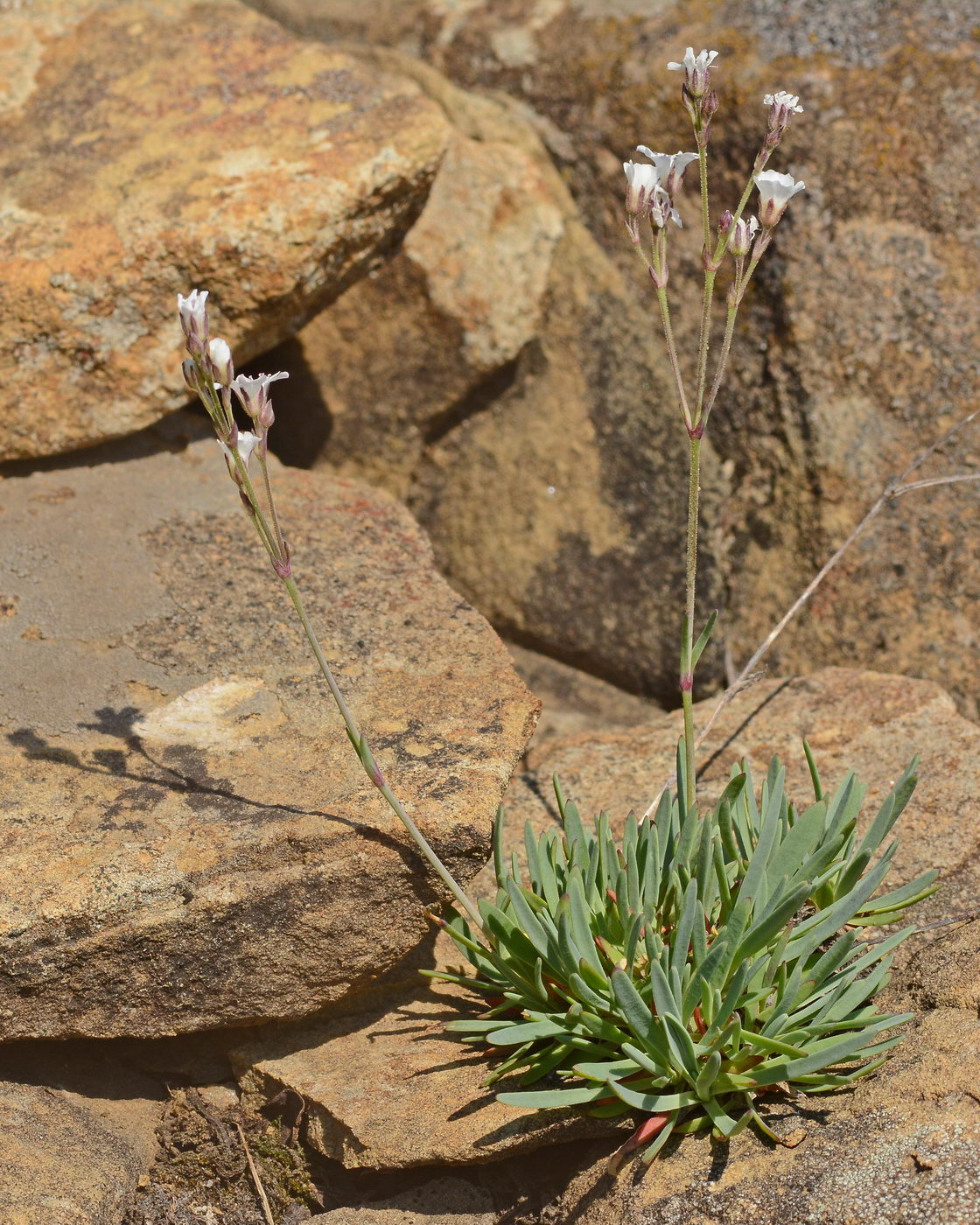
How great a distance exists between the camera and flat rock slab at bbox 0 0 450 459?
11.5 feet

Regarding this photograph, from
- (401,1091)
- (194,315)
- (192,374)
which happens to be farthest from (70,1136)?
(194,315)

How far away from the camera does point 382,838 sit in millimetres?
2559

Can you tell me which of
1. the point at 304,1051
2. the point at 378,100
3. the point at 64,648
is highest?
the point at 378,100

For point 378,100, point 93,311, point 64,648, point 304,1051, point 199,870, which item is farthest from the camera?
point 378,100

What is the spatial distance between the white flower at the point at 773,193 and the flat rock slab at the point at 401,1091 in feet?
5.66

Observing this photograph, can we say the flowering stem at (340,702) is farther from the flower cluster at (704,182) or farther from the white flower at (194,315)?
the flower cluster at (704,182)

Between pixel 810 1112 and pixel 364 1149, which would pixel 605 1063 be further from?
pixel 364 1149

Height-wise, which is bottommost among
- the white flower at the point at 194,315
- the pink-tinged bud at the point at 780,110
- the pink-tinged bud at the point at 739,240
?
the pink-tinged bud at the point at 739,240

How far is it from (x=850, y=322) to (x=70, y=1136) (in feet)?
10.3

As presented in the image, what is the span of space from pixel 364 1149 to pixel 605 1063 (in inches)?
22.8

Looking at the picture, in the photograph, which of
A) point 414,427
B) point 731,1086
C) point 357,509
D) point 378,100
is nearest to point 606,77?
point 378,100

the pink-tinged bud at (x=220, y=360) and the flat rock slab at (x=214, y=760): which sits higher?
the pink-tinged bud at (x=220, y=360)

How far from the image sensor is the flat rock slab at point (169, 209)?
3.51 meters

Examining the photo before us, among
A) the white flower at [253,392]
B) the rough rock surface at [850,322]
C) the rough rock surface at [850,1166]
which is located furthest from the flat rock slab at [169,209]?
the rough rock surface at [850,1166]
